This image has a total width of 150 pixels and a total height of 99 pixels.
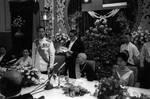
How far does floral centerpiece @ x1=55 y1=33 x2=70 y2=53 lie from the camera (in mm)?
5891

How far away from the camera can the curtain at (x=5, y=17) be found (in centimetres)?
697

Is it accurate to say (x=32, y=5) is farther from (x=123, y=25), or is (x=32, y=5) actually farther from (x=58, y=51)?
(x=123, y=25)

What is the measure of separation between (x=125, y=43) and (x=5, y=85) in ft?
12.6

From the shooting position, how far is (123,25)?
5215 mm

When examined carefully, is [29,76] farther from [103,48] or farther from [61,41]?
[61,41]

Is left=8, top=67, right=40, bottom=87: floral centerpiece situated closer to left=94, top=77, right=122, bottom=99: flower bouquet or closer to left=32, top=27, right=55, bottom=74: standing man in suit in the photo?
left=94, top=77, right=122, bottom=99: flower bouquet

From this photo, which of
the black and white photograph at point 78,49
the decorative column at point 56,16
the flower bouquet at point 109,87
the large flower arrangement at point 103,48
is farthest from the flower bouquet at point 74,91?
the decorative column at point 56,16

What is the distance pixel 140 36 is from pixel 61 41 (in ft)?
7.44

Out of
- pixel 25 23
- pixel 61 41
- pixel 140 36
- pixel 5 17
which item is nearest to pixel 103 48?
pixel 140 36

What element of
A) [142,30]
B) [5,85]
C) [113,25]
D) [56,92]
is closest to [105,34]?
[113,25]

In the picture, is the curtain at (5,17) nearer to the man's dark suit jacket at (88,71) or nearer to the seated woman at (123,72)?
the man's dark suit jacket at (88,71)

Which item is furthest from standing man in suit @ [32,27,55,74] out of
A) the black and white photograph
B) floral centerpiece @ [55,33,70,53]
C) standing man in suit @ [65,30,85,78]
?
floral centerpiece @ [55,33,70,53]

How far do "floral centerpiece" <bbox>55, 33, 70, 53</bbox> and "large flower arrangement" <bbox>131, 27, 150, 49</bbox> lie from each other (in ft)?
6.41

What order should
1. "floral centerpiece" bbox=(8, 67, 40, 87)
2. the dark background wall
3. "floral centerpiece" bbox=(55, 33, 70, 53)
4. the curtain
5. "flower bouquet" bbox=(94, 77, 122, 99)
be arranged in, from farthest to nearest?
1. the curtain
2. the dark background wall
3. "floral centerpiece" bbox=(55, 33, 70, 53)
4. "floral centerpiece" bbox=(8, 67, 40, 87)
5. "flower bouquet" bbox=(94, 77, 122, 99)
